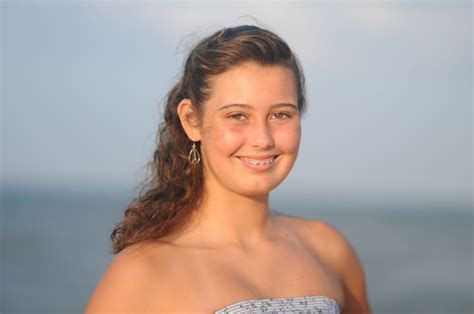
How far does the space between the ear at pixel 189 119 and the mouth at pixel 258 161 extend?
0.93ft

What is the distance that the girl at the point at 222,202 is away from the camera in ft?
10.1

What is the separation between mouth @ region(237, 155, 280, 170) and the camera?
3176mm

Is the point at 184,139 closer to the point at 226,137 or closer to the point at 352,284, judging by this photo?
the point at 226,137

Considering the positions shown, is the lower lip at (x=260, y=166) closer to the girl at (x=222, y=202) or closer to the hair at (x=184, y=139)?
the girl at (x=222, y=202)

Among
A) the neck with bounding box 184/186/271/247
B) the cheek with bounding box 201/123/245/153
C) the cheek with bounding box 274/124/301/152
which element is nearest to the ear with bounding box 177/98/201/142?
the cheek with bounding box 201/123/245/153

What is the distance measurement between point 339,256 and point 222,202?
785 millimetres

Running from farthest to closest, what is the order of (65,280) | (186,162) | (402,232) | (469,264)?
(402,232), (469,264), (65,280), (186,162)

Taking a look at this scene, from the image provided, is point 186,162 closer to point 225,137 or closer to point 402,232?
point 225,137

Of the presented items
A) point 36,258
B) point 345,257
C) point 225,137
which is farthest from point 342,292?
point 36,258

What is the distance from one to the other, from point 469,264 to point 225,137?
41.1ft

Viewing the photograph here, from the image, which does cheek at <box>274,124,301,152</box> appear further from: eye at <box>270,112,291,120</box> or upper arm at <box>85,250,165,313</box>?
upper arm at <box>85,250,165,313</box>

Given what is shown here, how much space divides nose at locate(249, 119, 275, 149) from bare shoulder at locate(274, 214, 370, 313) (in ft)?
2.59

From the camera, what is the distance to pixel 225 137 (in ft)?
10.4

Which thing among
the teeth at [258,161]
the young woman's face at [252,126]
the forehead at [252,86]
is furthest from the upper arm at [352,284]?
the forehead at [252,86]
